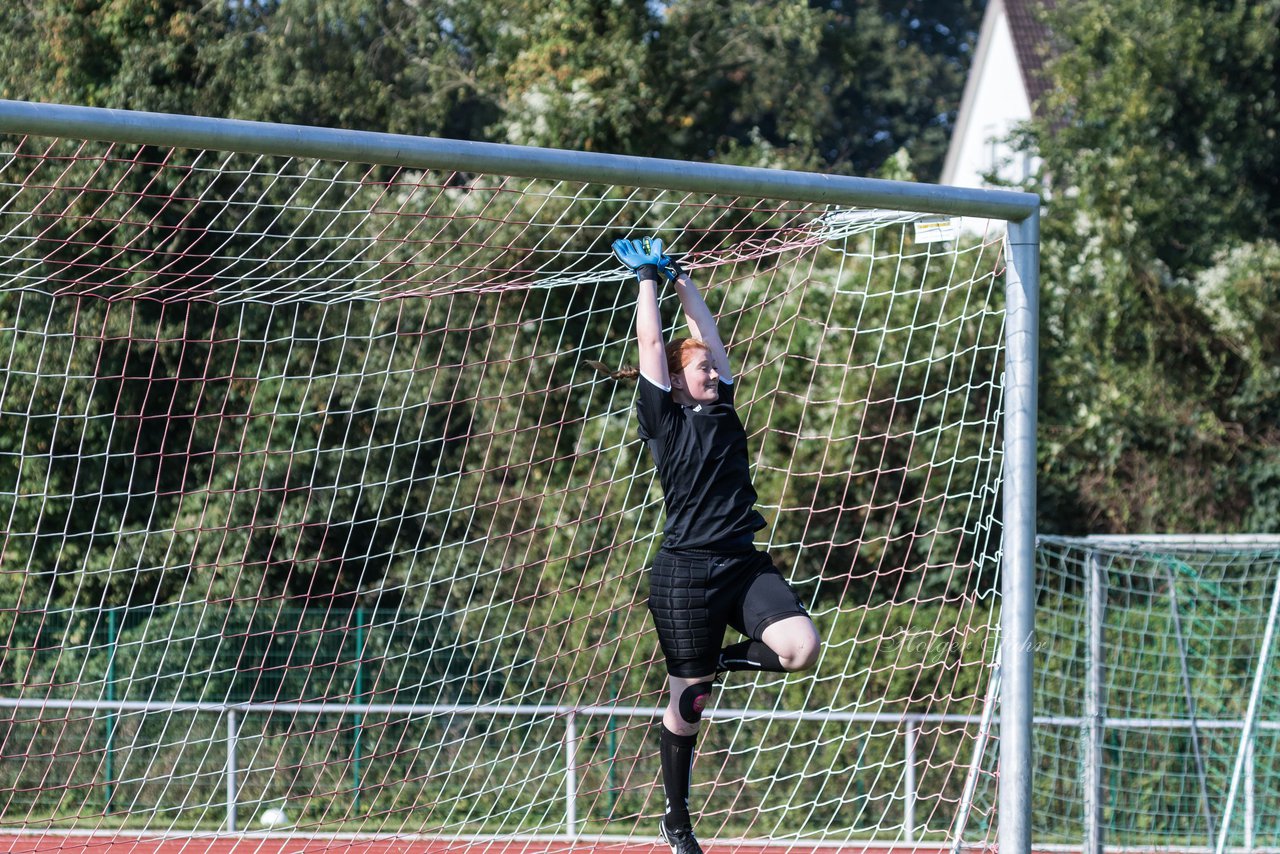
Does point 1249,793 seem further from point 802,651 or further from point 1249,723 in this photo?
point 802,651

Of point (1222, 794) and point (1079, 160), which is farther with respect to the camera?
point (1079, 160)

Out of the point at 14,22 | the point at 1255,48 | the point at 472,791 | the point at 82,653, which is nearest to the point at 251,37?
the point at 14,22

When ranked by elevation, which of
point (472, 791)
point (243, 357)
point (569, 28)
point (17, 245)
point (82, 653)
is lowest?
point (472, 791)

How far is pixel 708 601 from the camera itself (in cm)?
467

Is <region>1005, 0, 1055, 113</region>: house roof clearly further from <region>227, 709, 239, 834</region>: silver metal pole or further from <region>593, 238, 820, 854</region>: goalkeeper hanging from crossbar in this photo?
<region>593, 238, 820, 854</region>: goalkeeper hanging from crossbar

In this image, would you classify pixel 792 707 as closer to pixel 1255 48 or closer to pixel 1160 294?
pixel 1160 294

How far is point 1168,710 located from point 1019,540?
529 cm

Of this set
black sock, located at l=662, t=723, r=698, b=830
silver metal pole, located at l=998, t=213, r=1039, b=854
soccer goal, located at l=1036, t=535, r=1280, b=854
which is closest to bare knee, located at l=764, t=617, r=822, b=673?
black sock, located at l=662, t=723, r=698, b=830

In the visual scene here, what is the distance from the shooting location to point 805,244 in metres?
5.79

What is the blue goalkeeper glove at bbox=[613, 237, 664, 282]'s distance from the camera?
4.71 meters

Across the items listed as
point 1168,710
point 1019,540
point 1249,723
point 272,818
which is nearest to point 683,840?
point 1019,540

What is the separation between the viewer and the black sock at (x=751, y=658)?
15.3ft

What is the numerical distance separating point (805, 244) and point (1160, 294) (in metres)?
8.70

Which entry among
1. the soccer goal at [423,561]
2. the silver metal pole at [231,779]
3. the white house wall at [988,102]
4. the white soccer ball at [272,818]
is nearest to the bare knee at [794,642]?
the soccer goal at [423,561]
